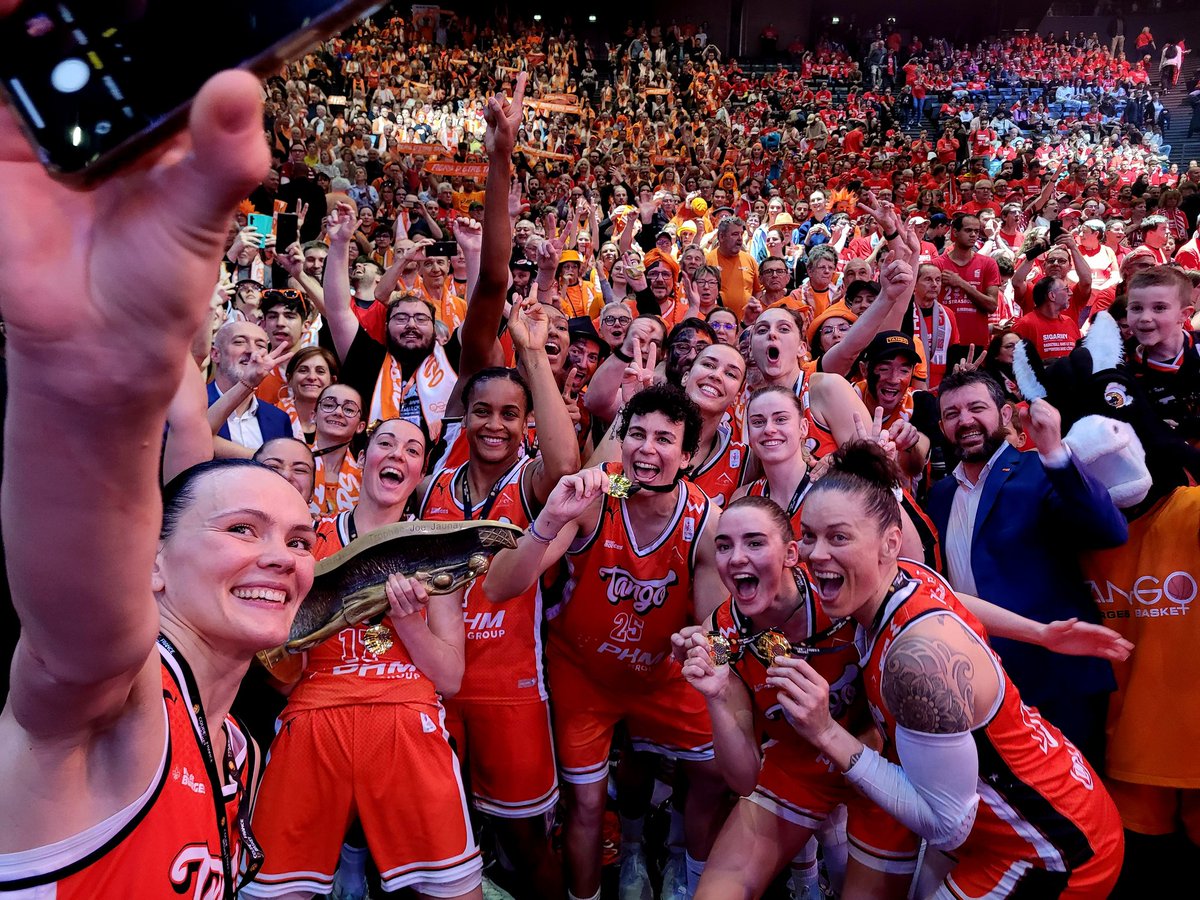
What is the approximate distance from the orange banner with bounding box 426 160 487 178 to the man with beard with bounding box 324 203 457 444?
10.5m

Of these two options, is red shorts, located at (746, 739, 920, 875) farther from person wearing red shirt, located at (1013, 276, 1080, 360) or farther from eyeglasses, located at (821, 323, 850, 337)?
person wearing red shirt, located at (1013, 276, 1080, 360)

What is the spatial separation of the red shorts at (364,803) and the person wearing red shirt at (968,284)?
6552mm

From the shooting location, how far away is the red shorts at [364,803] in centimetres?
289

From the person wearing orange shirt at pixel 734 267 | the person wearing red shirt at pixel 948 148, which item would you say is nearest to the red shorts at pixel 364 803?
the person wearing orange shirt at pixel 734 267

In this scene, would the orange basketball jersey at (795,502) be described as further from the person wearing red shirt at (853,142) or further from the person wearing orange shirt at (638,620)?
the person wearing red shirt at (853,142)

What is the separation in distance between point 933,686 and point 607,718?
1.70m

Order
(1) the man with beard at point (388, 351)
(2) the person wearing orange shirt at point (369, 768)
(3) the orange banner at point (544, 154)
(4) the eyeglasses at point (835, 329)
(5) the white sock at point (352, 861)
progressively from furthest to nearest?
(3) the orange banner at point (544, 154), (4) the eyeglasses at point (835, 329), (1) the man with beard at point (388, 351), (5) the white sock at point (352, 861), (2) the person wearing orange shirt at point (369, 768)

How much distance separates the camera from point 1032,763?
259 centimetres

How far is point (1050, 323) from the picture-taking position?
7.18m

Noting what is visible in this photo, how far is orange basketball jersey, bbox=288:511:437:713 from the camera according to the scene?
3006 millimetres

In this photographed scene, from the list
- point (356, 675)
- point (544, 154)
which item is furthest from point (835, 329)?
point (544, 154)

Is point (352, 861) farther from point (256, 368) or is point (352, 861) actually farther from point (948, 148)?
point (948, 148)

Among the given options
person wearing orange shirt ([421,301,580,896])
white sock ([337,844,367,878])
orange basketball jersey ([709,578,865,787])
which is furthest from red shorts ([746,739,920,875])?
white sock ([337,844,367,878])

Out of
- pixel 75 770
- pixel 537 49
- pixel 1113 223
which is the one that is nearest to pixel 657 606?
pixel 75 770
